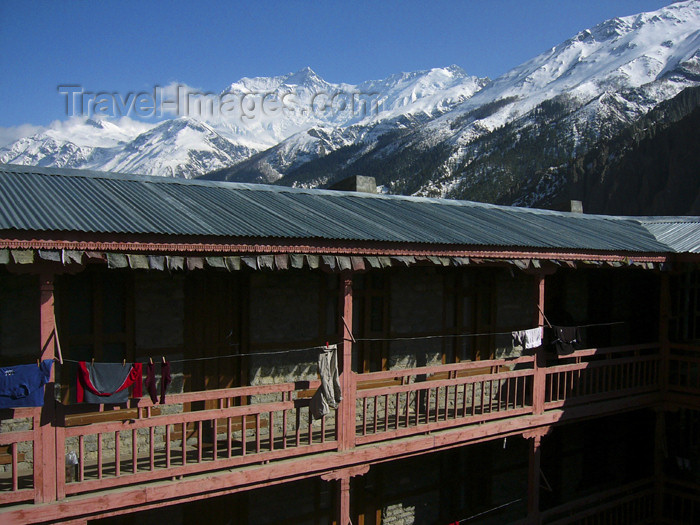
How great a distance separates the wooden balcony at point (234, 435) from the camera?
7.05m

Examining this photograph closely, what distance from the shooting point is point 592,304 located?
583 inches

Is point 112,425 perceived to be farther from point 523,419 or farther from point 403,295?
point 523,419

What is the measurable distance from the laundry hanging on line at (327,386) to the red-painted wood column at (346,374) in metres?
0.21

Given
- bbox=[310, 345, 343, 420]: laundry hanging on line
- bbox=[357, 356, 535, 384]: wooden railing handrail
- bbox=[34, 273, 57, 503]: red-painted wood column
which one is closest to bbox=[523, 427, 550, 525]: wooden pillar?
bbox=[357, 356, 535, 384]: wooden railing handrail

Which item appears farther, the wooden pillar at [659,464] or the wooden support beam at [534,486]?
the wooden pillar at [659,464]

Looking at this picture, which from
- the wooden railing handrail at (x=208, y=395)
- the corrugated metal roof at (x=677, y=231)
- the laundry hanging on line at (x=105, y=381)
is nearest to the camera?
the laundry hanging on line at (x=105, y=381)

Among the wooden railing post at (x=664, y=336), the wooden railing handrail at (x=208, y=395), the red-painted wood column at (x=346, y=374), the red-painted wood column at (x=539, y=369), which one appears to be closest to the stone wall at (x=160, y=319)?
the wooden railing handrail at (x=208, y=395)

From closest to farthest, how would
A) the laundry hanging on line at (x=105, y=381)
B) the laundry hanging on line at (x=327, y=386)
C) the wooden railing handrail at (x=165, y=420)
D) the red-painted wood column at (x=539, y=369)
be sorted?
the wooden railing handrail at (x=165, y=420)
the laundry hanging on line at (x=105, y=381)
the laundry hanging on line at (x=327, y=386)
the red-painted wood column at (x=539, y=369)

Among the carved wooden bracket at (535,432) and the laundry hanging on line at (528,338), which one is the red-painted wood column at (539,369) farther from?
the carved wooden bracket at (535,432)

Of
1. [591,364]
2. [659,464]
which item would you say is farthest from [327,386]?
[659,464]

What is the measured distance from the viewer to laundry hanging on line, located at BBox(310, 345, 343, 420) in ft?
28.3

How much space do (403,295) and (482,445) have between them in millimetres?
4151

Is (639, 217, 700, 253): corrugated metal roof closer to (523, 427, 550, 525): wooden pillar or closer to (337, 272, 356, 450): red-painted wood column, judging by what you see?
(523, 427, 550, 525): wooden pillar

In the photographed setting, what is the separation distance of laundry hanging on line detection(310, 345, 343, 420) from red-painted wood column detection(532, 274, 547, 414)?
4.12 m
